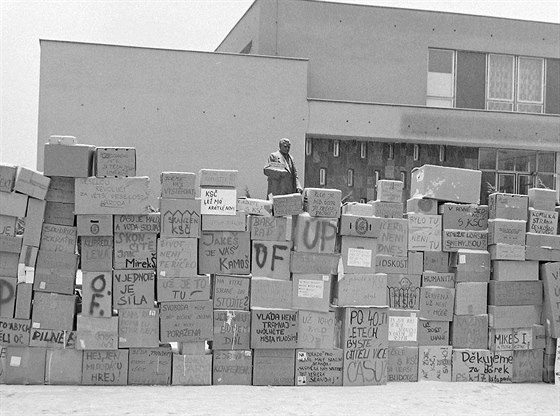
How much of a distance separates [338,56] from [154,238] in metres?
16.6

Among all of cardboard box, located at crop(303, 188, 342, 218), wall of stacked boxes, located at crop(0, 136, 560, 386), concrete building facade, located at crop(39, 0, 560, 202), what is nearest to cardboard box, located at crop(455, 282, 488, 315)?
wall of stacked boxes, located at crop(0, 136, 560, 386)

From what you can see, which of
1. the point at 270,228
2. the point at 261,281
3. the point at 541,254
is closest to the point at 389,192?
the point at 270,228

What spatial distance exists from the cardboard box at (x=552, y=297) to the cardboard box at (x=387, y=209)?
1.83 m

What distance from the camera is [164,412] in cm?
648

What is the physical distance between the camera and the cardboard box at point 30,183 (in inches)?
287

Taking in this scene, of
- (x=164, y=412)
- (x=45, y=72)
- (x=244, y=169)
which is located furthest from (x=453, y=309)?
(x=45, y=72)

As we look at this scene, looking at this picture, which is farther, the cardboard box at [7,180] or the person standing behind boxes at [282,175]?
the person standing behind boxes at [282,175]

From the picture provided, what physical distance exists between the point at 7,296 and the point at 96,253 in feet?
3.12

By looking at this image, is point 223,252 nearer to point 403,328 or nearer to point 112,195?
point 112,195

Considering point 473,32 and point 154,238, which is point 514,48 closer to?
point 473,32

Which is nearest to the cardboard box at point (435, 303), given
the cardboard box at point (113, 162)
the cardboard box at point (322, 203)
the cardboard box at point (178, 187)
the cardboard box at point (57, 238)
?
the cardboard box at point (322, 203)

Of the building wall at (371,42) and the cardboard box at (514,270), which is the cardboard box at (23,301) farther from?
the building wall at (371,42)

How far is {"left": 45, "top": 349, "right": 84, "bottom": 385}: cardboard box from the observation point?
24.1 feet

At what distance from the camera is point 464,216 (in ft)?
27.8
